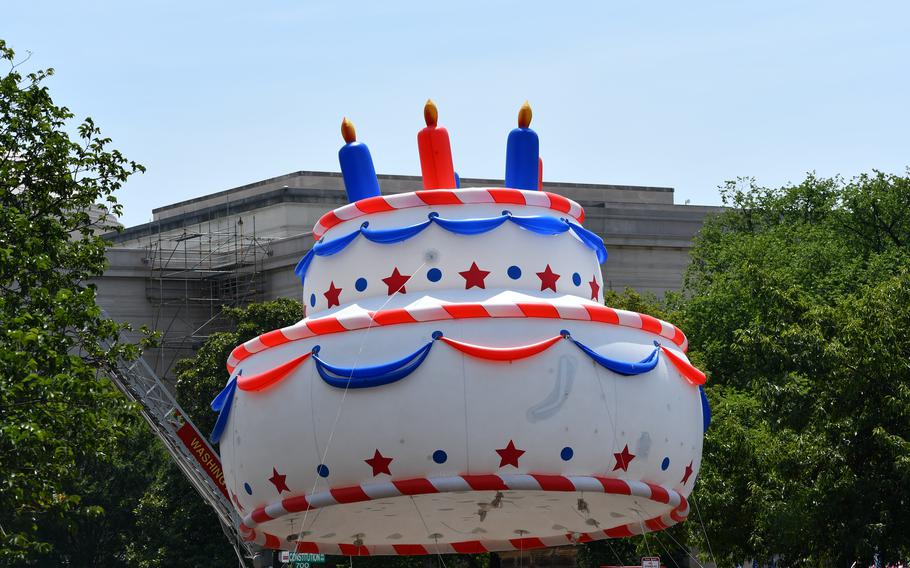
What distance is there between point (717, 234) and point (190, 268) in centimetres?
2664

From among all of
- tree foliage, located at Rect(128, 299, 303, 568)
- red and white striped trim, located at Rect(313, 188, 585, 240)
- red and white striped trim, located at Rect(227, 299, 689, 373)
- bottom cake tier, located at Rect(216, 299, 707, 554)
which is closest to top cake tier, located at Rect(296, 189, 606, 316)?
red and white striped trim, located at Rect(313, 188, 585, 240)

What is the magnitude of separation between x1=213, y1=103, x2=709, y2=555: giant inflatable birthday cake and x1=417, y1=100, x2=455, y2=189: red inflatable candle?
1.2 inches

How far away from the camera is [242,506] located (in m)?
24.6

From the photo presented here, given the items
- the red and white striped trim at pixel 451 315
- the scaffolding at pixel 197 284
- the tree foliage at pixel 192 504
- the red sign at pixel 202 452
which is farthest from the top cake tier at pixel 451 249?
the scaffolding at pixel 197 284

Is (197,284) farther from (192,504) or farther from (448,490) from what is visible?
(448,490)

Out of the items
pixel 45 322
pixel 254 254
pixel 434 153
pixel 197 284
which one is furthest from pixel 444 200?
pixel 197 284

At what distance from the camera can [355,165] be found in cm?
2555

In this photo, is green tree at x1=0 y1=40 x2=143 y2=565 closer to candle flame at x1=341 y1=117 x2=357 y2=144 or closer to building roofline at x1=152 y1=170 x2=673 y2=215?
candle flame at x1=341 y1=117 x2=357 y2=144

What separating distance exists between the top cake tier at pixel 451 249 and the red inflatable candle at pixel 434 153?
110 centimetres

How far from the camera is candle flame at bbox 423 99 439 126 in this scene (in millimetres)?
25062

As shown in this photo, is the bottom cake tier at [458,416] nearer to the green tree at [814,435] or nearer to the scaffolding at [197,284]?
the green tree at [814,435]

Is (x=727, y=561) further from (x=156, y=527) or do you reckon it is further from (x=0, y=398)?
(x=156, y=527)

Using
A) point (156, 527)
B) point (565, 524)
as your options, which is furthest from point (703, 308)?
point (565, 524)

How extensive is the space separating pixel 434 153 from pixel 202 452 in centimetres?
2524
